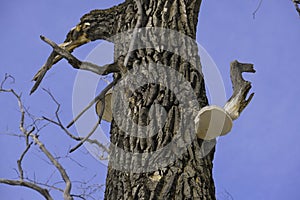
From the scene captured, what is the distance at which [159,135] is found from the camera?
172cm

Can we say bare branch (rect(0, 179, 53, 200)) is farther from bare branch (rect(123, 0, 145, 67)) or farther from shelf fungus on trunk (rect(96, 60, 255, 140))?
bare branch (rect(123, 0, 145, 67))

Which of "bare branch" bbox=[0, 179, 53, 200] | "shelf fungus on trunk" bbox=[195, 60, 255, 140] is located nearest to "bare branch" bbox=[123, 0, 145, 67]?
"shelf fungus on trunk" bbox=[195, 60, 255, 140]

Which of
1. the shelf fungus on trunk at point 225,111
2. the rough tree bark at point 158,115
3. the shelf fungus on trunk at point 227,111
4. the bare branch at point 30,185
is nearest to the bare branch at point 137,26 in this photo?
the rough tree bark at point 158,115

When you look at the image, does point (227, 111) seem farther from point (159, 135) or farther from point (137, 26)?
point (137, 26)

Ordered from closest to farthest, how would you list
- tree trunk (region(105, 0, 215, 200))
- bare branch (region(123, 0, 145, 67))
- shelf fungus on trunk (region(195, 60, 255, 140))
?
tree trunk (region(105, 0, 215, 200)) < shelf fungus on trunk (region(195, 60, 255, 140)) < bare branch (region(123, 0, 145, 67))

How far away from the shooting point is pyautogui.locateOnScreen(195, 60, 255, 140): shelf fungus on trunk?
5.83 feet

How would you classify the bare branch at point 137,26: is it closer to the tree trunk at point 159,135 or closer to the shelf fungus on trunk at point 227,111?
the tree trunk at point 159,135

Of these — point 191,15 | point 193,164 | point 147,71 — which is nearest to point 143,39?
point 147,71

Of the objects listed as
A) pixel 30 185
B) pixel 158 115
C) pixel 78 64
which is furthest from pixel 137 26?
pixel 30 185

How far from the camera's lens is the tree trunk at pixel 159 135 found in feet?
5.36

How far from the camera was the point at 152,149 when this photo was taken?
5.58 ft

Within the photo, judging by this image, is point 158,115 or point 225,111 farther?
point 225,111

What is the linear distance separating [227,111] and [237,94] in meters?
0.10

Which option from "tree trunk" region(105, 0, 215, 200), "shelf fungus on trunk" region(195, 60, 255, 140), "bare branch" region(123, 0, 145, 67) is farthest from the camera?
"bare branch" region(123, 0, 145, 67)
